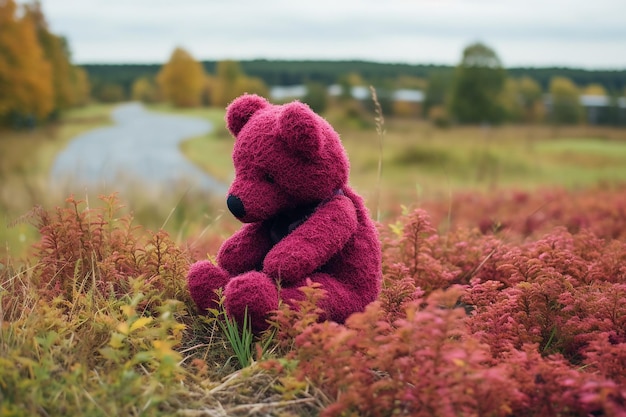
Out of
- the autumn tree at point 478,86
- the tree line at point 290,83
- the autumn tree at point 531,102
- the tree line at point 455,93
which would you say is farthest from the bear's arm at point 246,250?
the autumn tree at point 531,102

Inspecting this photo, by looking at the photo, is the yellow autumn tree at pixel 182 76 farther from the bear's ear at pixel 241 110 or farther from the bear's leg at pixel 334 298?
the bear's leg at pixel 334 298

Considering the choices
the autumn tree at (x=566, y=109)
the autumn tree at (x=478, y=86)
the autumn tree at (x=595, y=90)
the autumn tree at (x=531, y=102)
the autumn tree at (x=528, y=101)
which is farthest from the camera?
the autumn tree at (x=595, y=90)

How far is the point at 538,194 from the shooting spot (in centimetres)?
1048

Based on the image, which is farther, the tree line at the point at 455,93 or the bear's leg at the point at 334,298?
the tree line at the point at 455,93

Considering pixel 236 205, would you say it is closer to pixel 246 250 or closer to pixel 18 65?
pixel 246 250

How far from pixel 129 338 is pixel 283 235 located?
2.77ft

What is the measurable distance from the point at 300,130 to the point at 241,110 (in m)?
0.53

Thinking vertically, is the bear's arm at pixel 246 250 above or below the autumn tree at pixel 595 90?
below

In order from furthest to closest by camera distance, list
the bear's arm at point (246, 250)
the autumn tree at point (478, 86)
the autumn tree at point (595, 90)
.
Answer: the autumn tree at point (595, 90) → the autumn tree at point (478, 86) → the bear's arm at point (246, 250)

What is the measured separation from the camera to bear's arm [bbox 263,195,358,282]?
2559 mm

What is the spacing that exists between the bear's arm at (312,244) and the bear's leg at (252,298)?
0.26 ft

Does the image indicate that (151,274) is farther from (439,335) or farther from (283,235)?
(439,335)

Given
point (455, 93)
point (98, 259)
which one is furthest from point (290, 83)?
point (98, 259)

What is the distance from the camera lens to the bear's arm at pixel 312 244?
2559 millimetres
